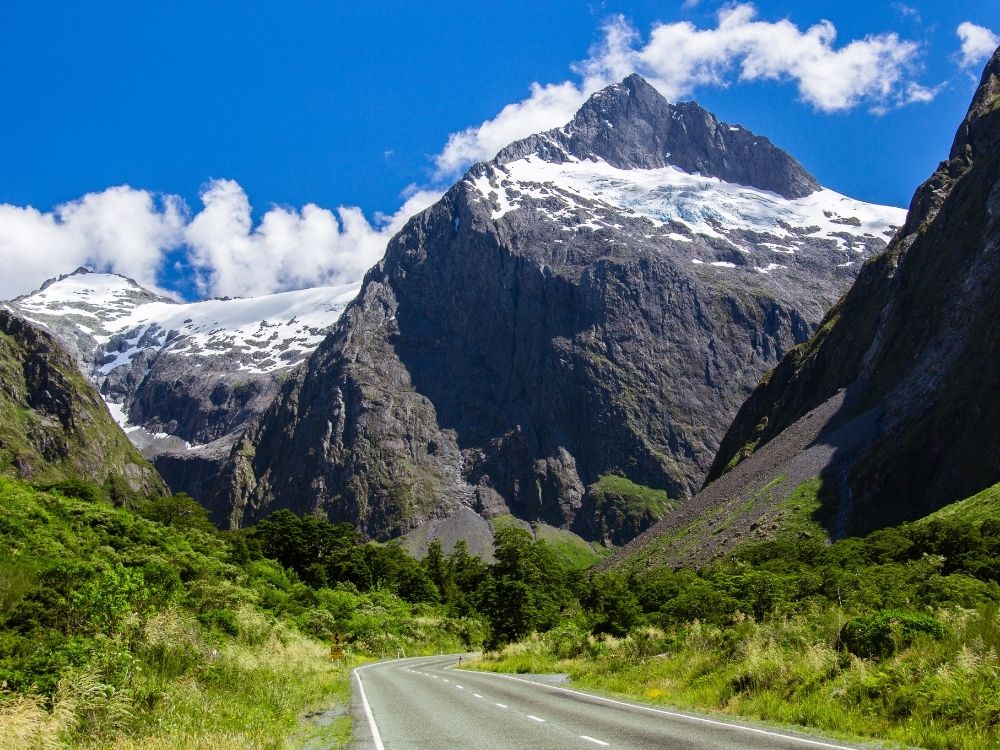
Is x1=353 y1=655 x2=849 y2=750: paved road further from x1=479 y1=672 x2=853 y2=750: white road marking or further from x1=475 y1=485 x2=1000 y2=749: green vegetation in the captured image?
x1=475 y1=485 x2=1000 y2=749: green vegetation

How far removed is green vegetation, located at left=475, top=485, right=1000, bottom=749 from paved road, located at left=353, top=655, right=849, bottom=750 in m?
1.55

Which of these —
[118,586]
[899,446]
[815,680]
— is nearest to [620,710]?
[815,680]

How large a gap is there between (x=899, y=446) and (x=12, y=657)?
107 meters

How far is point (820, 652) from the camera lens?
17.2 m

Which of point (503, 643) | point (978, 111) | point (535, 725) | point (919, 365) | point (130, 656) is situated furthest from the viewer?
point (978, 111)

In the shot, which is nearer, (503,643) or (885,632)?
(885,632)

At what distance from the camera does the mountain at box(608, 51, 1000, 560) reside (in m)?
95.6

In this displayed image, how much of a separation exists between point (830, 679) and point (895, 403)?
10996 cm

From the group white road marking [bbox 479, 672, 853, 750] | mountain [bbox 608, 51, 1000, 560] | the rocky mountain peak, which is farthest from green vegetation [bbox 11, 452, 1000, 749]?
the rocky mountain peak

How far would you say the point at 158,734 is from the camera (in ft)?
41.2

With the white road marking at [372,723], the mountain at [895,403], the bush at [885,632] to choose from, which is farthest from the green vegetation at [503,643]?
the mountain at [895,403]

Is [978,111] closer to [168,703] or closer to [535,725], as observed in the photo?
[535,725]

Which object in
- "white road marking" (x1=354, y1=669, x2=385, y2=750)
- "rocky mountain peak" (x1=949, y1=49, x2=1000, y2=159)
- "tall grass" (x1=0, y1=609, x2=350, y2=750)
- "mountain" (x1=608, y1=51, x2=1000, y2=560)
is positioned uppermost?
"rocky mountain peak" (x1=949, y1=49, x2=1000, y2=159)

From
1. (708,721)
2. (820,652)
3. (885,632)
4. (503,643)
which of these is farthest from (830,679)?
(503,643)
